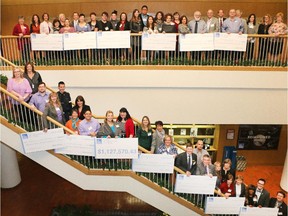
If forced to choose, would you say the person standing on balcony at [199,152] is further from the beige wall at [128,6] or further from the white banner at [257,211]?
the beige wall at [128,6]

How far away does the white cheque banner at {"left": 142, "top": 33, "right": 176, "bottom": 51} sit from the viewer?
953 centimetres

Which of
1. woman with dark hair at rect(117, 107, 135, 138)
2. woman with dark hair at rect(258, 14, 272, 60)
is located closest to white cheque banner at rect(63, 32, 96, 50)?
woman with dark hair at rect(117, 107, 135, 138)

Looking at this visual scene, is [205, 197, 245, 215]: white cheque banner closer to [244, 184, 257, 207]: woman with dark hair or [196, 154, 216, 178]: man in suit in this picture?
[244, 184, 257, 207]: woman with dark hair

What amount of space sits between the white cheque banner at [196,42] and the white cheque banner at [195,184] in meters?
3.60

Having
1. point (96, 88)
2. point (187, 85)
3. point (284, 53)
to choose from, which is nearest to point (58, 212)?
point (96, 88)

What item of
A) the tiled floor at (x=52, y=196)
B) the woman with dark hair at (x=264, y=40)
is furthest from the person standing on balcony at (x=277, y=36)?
the tiled floor at (x=52, y=196)

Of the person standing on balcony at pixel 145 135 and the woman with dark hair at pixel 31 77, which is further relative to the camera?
the woman with dark hair at pixel 31 77

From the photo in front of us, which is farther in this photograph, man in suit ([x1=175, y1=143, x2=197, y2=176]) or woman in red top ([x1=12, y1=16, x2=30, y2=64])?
woman in red top ([x1=12, y1=16, x2=30, y2=64])

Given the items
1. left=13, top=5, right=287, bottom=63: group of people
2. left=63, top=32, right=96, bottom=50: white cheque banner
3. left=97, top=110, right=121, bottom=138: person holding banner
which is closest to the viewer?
left=97, top=110, right=121, bottom=138: person holding banner

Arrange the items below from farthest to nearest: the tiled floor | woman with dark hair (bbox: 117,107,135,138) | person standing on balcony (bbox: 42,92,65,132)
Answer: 1. the tiled floor
2. woman with dark hair (bbox: 117,107,135,138)
3. person standing on balcony (bbox: 42,92,65,132)

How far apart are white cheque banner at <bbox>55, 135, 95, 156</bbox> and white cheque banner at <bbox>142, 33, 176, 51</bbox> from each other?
11.0ft

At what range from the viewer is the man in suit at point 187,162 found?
7652 mm

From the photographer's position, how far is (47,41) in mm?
9625

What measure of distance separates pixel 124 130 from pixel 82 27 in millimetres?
3567
